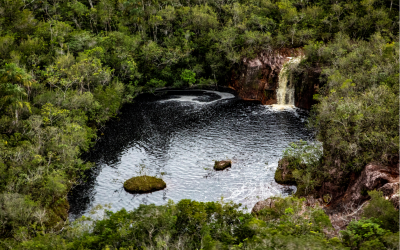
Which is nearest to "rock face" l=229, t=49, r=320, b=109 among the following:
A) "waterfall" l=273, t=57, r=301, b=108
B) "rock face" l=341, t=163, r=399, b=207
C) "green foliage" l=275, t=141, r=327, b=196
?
"waterfall" l=273, t=57, r=301, b=108

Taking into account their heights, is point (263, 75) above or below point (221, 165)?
above

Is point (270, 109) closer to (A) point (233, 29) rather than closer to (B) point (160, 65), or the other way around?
(A) point (233, 29)

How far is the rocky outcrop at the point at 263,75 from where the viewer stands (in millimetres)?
54750

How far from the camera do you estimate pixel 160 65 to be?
64.0 meters

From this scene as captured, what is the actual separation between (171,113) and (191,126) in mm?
6965

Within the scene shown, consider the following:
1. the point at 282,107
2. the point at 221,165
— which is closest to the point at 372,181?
the point at 221,165

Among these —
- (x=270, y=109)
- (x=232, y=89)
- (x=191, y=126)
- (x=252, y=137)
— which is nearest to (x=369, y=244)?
(x=252, y=137)

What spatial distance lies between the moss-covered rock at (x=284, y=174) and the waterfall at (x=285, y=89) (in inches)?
883

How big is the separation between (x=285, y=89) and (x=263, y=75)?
541 centimetres

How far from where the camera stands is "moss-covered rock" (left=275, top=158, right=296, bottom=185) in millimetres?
30734

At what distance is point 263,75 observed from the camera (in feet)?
185

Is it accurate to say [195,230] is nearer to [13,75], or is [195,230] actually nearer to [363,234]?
[363,234]

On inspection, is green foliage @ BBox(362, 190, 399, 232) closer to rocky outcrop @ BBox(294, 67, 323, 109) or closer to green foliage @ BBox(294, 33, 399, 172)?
green foliage @ BBox(294, 33, 399, 172)

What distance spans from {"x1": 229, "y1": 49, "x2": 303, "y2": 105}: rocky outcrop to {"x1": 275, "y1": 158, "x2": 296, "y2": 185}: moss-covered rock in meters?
24.0
